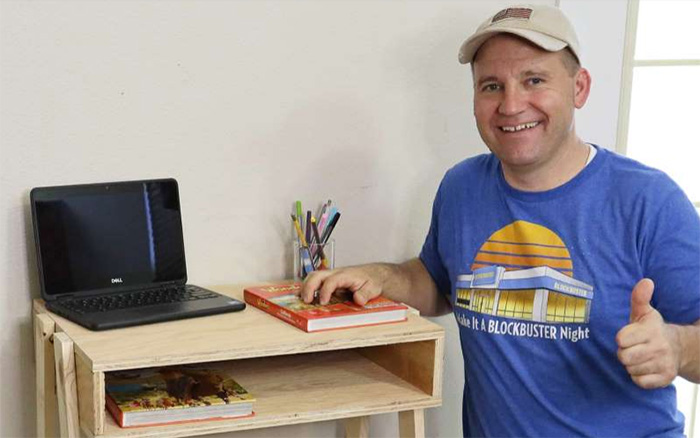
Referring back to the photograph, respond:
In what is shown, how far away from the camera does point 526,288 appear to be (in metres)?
1.67

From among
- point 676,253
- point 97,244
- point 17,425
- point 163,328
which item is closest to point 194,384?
point 163,328

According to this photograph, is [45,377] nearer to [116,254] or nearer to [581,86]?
[116,254]

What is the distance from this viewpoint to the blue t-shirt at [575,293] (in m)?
1.58

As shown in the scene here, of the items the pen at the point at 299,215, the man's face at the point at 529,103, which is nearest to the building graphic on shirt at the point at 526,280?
the man's face at the point at 529,103

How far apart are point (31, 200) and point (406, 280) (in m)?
0.70

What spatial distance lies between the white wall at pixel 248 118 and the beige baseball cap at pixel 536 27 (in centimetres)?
31

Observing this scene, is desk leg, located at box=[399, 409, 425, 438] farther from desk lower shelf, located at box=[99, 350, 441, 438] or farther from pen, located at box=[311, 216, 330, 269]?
pen, located at box=[311, 216, 330, 269]

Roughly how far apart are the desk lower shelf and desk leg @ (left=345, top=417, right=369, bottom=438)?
7.5 inches

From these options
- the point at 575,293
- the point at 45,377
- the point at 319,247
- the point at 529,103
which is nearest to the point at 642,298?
the point at 575,293

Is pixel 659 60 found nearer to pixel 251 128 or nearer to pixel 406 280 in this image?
pixel 406 280

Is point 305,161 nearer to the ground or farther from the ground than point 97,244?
farther from the ground

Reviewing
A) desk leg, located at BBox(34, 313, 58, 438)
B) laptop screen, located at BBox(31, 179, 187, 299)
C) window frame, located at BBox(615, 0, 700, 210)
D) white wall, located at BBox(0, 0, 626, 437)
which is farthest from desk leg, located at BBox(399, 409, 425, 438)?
window frame, located at BBox(615, 0, 700, 210)

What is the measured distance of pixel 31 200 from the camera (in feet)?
5.30

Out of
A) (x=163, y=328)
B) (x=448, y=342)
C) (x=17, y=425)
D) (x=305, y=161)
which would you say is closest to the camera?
(x=163, y=328)
